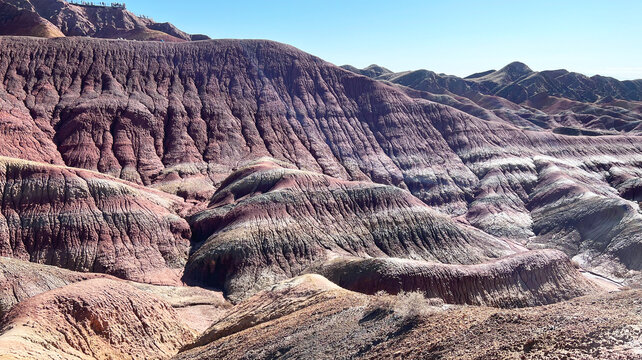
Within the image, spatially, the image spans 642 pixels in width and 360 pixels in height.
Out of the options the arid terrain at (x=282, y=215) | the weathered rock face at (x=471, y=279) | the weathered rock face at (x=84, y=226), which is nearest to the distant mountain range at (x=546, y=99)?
the arid terrain at (x=282, y=215)

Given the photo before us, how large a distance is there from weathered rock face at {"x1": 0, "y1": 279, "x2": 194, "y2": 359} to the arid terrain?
112 millimetres

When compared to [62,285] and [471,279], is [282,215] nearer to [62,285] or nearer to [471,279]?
[471,279]

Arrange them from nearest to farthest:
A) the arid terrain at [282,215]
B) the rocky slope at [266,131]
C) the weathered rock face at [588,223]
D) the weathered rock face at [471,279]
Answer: the arid terrain at [282,215], the weathered rock face at [471,279], the weathered rock face at [588,223], the rocky slope at [266,131]

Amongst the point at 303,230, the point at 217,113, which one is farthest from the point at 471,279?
the point at 217,113

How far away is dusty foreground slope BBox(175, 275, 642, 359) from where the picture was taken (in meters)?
12.0

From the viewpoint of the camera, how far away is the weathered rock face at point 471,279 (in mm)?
39469

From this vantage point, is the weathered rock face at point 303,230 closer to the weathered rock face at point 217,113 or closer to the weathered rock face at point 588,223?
the weathered rock face at point 588,223

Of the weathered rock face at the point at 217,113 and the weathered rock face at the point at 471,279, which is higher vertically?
the weathered rock face at the point at 217,113

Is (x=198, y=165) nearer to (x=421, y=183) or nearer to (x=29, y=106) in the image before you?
(x=29, y=106)

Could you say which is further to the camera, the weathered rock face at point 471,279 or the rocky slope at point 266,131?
the rocky slope at point 266,131

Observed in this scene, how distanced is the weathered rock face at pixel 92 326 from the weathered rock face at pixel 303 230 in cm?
1659

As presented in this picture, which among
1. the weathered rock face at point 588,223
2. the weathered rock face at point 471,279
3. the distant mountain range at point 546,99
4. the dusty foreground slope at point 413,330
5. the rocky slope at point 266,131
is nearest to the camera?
the dusty foreground slope at point 413,330

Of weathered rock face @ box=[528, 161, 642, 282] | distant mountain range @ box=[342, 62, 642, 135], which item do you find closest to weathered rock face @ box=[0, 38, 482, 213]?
weathered rock face @ box=[528, 161, 642, 282]

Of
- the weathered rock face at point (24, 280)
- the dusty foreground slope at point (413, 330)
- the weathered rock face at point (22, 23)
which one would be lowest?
the weathered rock face at point (24, 280)
